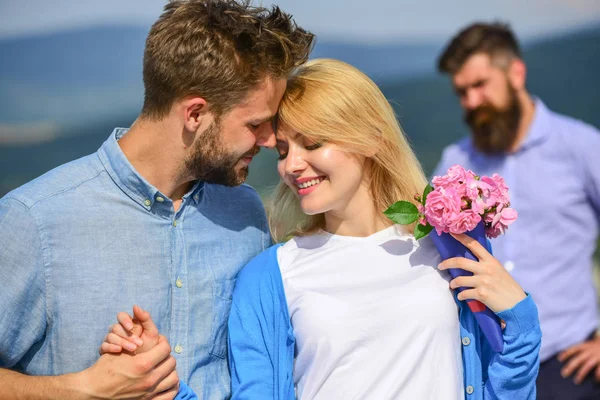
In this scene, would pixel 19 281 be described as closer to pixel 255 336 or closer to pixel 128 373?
pixel 128 373

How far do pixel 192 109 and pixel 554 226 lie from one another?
243 cm

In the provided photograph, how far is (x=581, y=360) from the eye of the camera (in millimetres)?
4043

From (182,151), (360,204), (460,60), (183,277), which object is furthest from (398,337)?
(460,60)

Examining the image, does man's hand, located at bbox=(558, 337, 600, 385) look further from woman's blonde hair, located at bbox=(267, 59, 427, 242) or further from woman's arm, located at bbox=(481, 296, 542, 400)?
woman's blonde hair, located at bbox=(267, 59, 427, 242)

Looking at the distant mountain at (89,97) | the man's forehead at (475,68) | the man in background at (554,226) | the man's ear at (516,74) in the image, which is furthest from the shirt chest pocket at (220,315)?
the distant mountain at (89,97)

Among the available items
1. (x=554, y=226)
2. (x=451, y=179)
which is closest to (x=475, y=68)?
(x=554, y=226)

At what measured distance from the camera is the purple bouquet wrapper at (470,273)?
2.55 metres

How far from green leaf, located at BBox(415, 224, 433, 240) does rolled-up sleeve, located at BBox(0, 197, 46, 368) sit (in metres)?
1.19

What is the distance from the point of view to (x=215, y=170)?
8.75 feet

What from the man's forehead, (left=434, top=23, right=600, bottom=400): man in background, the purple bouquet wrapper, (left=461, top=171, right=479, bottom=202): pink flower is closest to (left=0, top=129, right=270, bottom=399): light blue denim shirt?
Result: the purple bouquet wrapper

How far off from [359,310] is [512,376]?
54 centimetres

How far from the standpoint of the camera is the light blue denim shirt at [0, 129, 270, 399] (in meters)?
2.38

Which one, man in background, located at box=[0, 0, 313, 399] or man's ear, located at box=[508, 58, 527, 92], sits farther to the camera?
man's ear, located at box=[508, 58, 527, 92]

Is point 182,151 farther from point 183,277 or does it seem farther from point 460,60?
point 460,60
